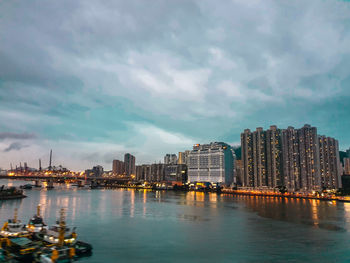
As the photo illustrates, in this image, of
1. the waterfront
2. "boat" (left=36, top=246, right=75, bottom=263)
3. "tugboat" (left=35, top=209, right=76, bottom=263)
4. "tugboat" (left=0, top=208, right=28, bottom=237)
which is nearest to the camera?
"tugboat" (left=35, top=209, right=76, bottom=263)

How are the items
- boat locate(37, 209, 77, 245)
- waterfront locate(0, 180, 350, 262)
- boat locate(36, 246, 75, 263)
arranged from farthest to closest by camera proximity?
boat locate(37, 209, 77, 245) → waterfront locate(0, 180, 350, 262) → boat locate(36, 246, 75, 263)

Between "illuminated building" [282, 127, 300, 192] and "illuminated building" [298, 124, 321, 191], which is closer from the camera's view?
"illuminated building" [298, 124, 321, 191]

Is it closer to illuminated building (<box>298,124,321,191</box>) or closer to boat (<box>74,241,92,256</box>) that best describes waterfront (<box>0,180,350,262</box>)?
boat (<box>74,241,92,256</box>)

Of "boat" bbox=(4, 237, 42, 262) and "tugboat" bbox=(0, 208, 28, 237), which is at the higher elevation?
"tugboat" bbox=(0, 208, 28, 237)

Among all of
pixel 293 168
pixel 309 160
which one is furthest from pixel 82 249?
pixel 293 168

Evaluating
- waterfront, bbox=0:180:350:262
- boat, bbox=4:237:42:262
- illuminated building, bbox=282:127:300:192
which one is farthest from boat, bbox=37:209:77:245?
illuminated building, bbox=282:127:300:192

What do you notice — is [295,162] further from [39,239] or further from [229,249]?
[39,239]

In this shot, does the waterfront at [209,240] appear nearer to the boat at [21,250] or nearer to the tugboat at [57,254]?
the tugboat at [57,254]

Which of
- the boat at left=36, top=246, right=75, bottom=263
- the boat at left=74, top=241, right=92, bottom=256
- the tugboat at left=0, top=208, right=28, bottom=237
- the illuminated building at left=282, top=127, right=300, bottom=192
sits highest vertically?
the illuminated building at left=282, top=127, right=300, bottom=192

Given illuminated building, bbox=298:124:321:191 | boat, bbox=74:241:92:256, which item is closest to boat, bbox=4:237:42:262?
boat, bbox=74:241:92:256

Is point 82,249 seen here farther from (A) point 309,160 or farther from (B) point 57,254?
(A) point 309,160

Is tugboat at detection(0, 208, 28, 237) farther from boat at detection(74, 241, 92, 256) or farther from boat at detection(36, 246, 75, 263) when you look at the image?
boat at detection(74, 241, 92, 256)

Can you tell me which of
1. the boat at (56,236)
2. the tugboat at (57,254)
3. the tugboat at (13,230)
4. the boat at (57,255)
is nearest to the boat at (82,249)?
the boat at (56,236)

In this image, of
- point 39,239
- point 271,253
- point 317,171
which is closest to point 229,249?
point 271,253
